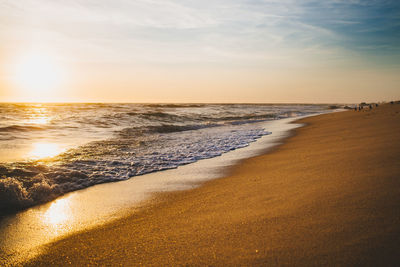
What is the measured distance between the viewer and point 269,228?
80.6 inches

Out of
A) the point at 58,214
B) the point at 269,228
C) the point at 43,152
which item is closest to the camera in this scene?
the point at 269,228

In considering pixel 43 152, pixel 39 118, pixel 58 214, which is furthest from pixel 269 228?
pixel 39 118

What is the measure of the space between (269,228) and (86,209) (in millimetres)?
2396

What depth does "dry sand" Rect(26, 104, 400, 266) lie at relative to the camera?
5.46 feet

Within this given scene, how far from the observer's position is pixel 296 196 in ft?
8.64

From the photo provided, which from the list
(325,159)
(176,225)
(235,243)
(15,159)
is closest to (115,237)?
(176,225)

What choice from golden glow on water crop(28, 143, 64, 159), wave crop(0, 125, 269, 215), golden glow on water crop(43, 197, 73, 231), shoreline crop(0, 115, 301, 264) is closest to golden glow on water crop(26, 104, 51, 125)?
golden glow on water crop(28, 143, 64, 159)

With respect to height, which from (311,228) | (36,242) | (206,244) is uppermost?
(311,228)

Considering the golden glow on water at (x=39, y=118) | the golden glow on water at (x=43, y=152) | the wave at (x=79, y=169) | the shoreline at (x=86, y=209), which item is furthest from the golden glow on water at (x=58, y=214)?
the golden glow on water at (x=39, y=118)

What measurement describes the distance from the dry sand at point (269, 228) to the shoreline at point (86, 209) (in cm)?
21

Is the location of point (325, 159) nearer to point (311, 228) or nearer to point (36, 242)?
point (311, 228)

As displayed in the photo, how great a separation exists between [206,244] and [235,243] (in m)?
0.24

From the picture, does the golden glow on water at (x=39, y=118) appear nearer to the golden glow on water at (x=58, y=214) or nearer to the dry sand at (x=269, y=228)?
the golden glow on water at (x=58, y=214)

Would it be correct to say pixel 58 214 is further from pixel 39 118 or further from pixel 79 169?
pixel 39 118
